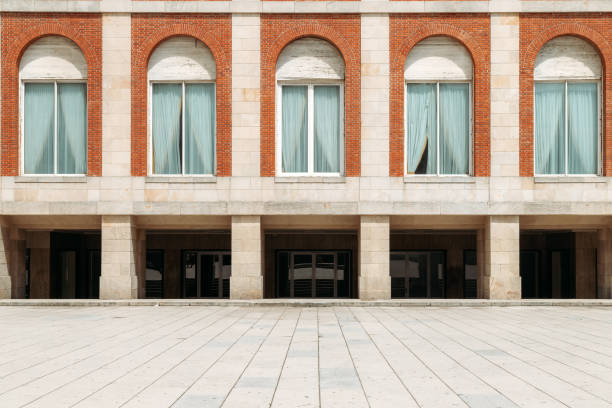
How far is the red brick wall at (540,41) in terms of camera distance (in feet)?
79.9

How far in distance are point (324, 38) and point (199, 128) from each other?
5.59 m

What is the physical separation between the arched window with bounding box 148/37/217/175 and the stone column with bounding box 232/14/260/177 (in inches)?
41.2

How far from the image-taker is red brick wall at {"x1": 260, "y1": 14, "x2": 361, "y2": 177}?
24406 millimetres

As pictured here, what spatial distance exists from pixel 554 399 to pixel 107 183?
19.4 meters

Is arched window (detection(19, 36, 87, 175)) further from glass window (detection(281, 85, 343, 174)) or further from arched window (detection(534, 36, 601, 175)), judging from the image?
arched window (detection(534, 36, 601, 175))

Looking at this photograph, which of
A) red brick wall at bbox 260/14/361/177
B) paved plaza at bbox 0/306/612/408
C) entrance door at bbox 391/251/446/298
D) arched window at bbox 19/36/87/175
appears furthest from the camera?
entrance door at bbox 391/251/446/298

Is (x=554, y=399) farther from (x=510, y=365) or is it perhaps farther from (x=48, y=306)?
(x=48, y=306)

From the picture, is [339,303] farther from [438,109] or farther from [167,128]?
[167,128]

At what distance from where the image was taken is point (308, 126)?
25.0 metres

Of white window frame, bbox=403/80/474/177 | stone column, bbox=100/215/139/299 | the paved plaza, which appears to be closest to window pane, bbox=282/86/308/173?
white window frame, bbox=403/80/474/177

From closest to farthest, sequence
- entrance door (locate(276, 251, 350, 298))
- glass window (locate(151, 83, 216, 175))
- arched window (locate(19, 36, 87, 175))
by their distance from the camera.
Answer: arched window (locate(19, 36, 87, 175)), glass window (locate(151, 83, 216, 175)), entrance door (locate(276, 251, 350, 298))

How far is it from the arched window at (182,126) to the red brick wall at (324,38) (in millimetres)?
2044

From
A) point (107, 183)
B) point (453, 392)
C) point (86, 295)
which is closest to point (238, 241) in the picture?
point (107, 183)

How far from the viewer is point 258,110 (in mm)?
24406
